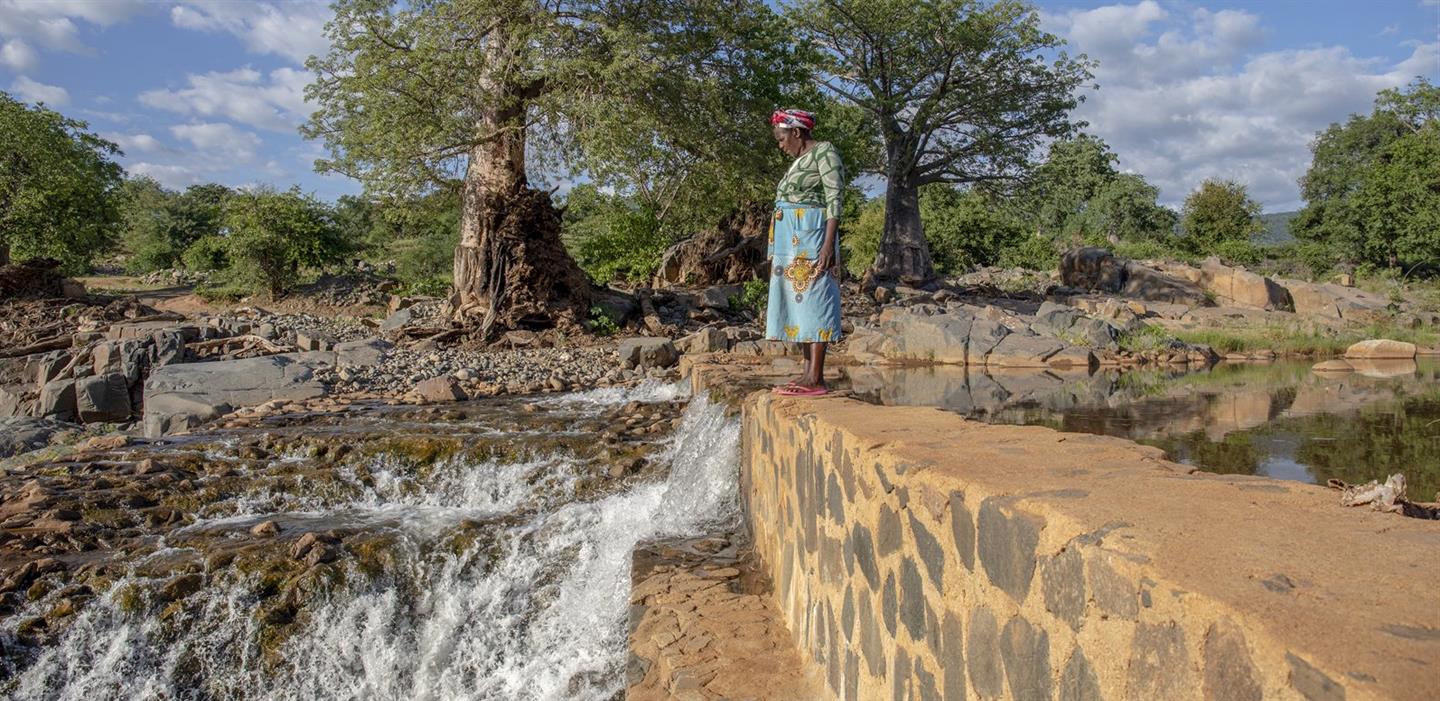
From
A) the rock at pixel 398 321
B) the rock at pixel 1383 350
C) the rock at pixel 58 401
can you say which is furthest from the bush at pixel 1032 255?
the rock at pixel 58 401

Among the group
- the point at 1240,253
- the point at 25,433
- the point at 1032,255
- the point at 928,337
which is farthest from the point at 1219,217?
the point at 25,433

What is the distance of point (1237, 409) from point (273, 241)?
→ 1490 centimetres

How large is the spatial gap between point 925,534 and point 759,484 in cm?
224

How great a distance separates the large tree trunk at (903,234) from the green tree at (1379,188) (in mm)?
15071

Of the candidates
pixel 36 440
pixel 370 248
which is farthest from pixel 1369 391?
pixel 370 248

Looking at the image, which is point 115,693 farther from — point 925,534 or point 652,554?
point 925,534

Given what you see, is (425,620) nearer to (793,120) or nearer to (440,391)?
(793,120)

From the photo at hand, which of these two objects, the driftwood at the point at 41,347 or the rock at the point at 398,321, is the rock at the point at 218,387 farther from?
the driftwood at the point at 41,347

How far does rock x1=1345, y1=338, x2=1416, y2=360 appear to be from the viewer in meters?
13.0

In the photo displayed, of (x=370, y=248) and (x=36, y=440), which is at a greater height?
(x=370, y=248)

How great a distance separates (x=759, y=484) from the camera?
13.4 feet

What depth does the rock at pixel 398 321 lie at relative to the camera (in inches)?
466

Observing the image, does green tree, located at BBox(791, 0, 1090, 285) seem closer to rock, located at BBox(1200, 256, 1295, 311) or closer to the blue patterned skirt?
rock, located at BBox(1200, 256, 1295, 311)

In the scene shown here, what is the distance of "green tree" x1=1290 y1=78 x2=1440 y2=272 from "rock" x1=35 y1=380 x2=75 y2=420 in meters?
30.9
